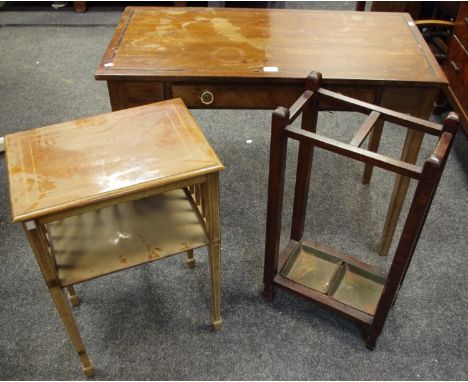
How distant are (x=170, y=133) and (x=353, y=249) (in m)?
0.93

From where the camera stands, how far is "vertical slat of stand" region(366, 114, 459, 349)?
1.02m

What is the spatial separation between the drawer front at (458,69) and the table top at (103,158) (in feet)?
4.93

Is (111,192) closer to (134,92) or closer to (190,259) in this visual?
(134,92)

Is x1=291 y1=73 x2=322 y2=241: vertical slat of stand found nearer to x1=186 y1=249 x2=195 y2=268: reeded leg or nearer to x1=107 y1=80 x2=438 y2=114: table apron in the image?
x1=107 y1=80 x2=438 y2=114: table apron

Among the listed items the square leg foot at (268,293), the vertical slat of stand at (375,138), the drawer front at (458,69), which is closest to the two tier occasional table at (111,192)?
the square leg foot at (268,293)

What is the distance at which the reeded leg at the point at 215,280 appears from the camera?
1.28 meters

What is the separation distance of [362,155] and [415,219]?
203 millimetres

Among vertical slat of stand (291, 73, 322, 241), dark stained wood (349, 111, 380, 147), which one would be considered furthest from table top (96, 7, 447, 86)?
dark stained wood (349, 111, 380, 147)

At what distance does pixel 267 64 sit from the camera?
4.87ft

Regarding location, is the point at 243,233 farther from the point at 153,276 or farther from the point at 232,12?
the point at 232,12

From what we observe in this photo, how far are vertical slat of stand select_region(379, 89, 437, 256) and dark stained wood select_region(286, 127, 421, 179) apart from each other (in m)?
0.48

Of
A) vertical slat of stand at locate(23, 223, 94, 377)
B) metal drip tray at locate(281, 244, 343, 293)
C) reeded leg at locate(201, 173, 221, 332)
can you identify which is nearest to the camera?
vertical slat of stand at locate(23, 223, 94, 377)

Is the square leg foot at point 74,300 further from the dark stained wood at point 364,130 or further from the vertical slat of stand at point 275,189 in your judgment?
the dark stained wood at point 364,130

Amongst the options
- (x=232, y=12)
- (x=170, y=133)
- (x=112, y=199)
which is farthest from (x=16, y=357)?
(x=232, y=12)
